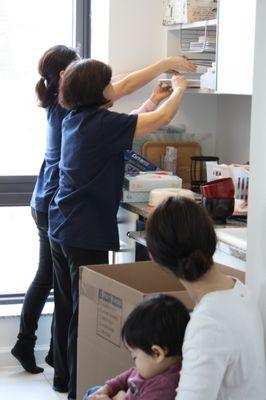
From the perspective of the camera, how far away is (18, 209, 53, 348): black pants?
3.66 meters

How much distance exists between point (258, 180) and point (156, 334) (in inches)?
16.3

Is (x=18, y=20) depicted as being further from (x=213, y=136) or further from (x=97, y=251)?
(x=97, y=251)

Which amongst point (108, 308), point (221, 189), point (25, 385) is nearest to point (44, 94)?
point (221, 189)

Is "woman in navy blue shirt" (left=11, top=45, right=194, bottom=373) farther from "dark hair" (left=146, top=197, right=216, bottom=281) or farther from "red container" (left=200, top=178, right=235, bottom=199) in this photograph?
"dark hair" (left=146, top=197, right=216, bottom=281)

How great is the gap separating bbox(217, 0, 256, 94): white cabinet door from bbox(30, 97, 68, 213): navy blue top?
72cm

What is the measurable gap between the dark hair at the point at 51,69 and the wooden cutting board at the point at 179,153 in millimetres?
711

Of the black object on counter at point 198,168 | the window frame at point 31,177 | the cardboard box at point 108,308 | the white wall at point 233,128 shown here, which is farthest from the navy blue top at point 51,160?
the cardboard box at point 108,308

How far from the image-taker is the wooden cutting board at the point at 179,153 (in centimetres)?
396

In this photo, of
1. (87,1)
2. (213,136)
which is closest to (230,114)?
(213,136)

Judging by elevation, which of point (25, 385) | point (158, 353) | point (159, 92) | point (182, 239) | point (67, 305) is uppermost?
point (159, 92)

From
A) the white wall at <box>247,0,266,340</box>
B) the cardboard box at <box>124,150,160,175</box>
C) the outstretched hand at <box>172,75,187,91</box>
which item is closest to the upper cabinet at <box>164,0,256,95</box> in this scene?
the outstretched hand at <box>172,75,187,91</box>

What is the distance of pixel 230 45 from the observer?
329cm

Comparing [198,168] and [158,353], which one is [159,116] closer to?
[198,168]

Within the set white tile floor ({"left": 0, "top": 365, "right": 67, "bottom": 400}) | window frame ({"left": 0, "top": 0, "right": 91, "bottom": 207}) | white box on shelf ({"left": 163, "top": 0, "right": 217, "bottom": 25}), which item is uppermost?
white box on shelf ({"left": 163, "top": 0, "right": 217, "bottom": 25})
